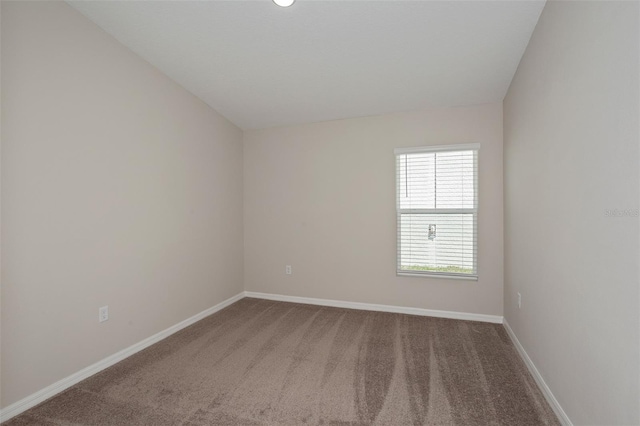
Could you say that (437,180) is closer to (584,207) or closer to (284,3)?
(584,207)

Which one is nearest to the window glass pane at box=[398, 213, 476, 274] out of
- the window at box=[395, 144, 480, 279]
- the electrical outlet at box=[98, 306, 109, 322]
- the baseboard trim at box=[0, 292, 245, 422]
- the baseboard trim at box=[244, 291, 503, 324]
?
the window at box=[395, 144, 480, 279]

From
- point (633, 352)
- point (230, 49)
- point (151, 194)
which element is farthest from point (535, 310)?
point (151, 194)

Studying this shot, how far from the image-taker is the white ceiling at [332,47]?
2.04 m

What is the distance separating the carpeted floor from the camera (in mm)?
1756

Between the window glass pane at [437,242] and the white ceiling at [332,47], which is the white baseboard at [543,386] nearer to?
the window glass pane at [437,242]

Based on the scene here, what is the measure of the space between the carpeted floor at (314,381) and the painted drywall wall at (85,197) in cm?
35

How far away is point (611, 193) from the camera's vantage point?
1.22 m

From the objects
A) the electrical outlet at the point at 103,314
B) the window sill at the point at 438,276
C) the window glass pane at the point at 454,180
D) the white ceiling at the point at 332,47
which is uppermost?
the white ceiling at the point at 332,47

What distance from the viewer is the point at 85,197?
2.19 m

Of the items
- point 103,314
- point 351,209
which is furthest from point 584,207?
point 103,314

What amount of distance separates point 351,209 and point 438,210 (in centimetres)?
105

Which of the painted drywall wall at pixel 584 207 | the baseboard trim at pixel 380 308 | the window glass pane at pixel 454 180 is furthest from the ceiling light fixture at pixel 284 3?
the baseboard trim at pixel 380 308

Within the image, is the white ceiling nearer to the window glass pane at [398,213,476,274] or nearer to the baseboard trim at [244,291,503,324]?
the window glass pane at [398,213,476,274]

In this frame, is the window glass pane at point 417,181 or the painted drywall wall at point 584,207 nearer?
the painted drywall wall at point 584,207
